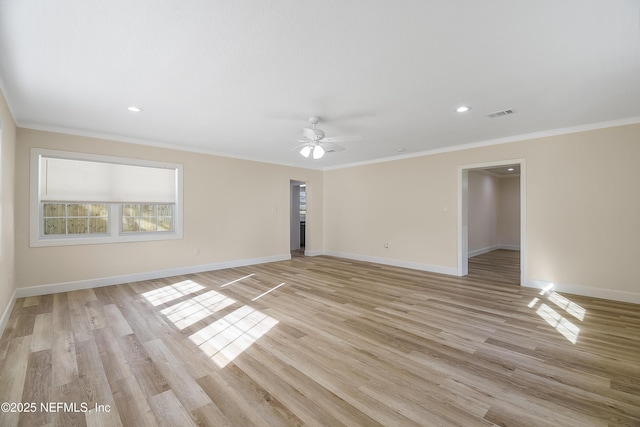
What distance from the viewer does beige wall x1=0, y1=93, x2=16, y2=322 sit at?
3033 mm

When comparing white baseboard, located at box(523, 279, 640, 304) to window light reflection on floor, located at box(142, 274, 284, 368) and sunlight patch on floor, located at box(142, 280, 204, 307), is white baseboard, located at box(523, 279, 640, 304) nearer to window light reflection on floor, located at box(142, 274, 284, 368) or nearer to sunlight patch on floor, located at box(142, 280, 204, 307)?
window light reflection on floor, located at box(142, 274, 284, 368)

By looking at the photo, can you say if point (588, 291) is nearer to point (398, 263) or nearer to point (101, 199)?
point (398, 263)

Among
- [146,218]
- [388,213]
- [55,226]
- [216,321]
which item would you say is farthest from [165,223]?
[388,213]

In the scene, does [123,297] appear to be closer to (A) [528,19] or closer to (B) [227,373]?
(B) [227,373]

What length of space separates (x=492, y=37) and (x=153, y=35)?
257cm

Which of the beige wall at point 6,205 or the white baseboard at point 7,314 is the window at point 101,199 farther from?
the white baseboard at point 7,314

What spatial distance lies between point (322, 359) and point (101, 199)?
4694 millimetres

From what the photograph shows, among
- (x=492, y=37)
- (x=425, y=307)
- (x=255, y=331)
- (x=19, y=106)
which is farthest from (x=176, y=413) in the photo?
(x=19, y=106)

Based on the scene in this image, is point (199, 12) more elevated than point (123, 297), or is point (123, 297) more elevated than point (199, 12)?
point (199, 12)

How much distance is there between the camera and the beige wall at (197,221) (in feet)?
13.8

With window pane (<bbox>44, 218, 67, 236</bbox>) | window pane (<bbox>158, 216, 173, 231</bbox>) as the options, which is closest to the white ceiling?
window pane (<bbox>44, 218, 67, 236</bbox>)

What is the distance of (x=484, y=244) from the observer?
344 inches

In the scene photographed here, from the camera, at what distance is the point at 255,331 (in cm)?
298

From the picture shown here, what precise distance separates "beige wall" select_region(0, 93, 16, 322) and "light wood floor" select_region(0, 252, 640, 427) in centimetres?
37
